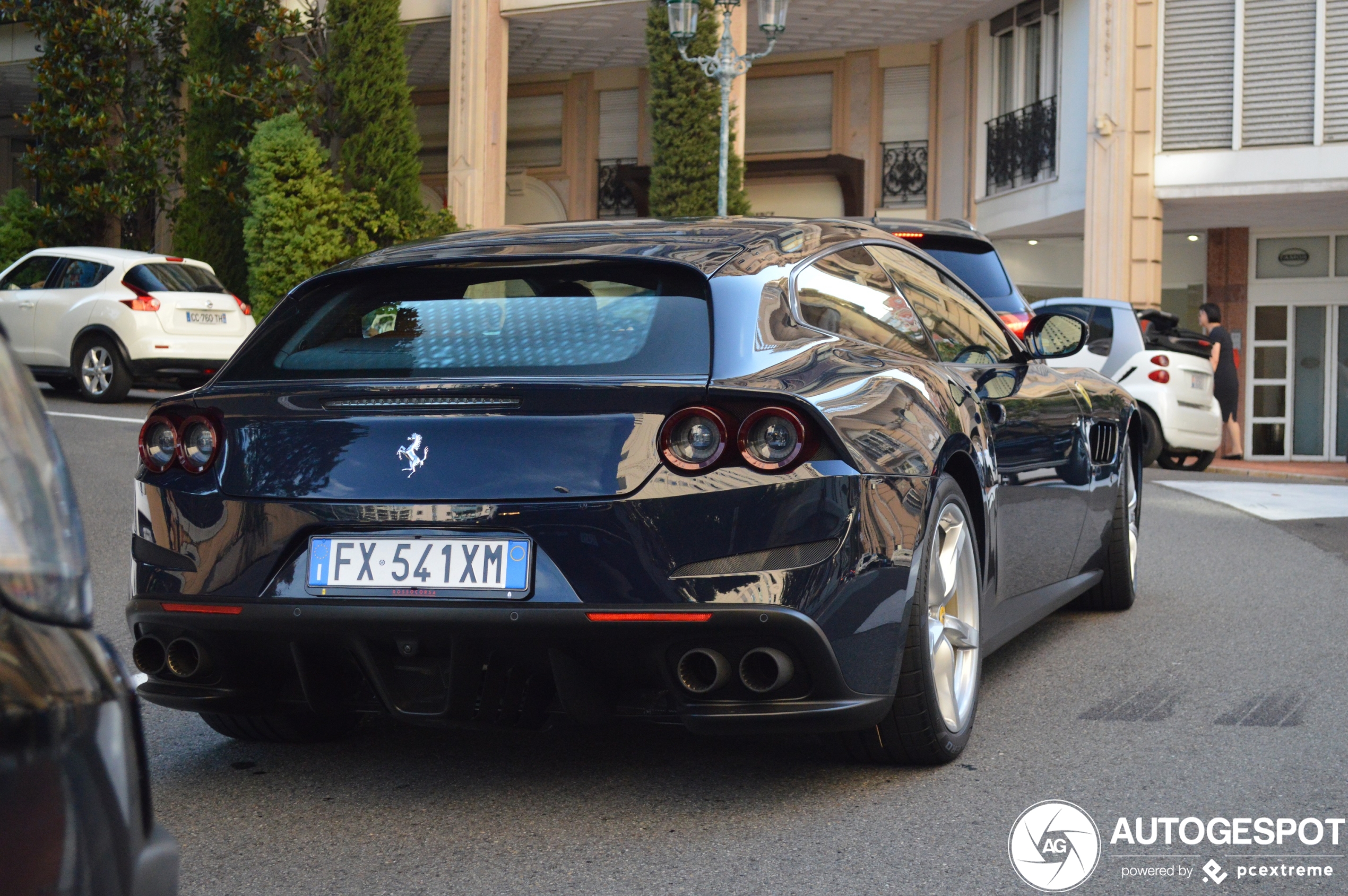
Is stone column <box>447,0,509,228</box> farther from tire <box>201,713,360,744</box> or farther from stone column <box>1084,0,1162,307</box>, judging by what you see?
tire <box>201,713,360,744</box>

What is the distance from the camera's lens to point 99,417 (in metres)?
15.1

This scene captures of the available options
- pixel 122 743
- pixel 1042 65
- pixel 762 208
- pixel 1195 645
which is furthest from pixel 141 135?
pixel 122 743

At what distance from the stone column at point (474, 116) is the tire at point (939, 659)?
70.4 feet

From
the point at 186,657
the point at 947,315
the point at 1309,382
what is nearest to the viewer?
the point at 186,657

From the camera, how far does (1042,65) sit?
25078mm

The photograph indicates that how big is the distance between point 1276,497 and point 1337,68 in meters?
12.2

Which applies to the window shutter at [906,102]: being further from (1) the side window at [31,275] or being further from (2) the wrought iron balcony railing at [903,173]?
(1) the side window at [31,275]

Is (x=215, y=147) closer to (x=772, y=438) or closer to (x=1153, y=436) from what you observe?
(x=1153, y=436)

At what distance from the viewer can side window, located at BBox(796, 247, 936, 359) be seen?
4.16 m

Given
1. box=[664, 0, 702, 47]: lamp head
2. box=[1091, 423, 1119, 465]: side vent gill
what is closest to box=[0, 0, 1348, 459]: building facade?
box=[664, 0, 702, 47]: lamp head

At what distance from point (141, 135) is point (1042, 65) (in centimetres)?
1433

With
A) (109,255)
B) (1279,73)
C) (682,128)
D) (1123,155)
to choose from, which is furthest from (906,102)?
(109,255)

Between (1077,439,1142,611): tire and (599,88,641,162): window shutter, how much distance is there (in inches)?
1003

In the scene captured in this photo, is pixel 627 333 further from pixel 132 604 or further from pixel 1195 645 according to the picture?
pixel 1195 645
